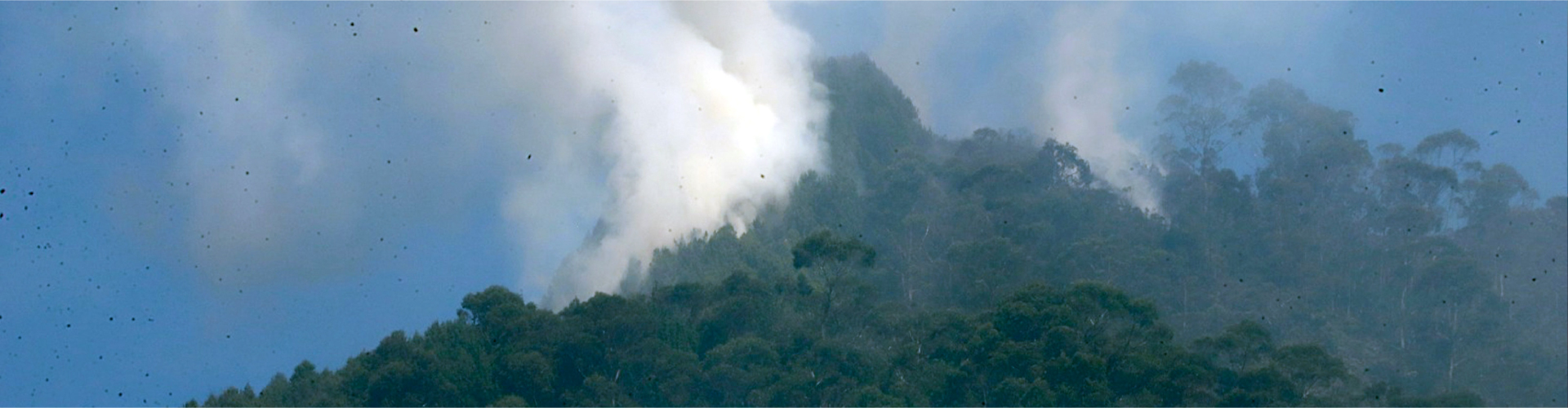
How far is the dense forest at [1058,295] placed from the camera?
32.0 metres

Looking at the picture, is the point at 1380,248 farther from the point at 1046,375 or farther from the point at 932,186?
the point at 1046,375

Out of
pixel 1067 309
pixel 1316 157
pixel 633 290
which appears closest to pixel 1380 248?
pixel 1316 157

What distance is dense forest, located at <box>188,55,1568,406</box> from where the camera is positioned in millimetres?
32000

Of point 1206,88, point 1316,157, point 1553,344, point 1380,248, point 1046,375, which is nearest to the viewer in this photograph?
point 1046,375

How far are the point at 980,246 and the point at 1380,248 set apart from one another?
1083 centimetres

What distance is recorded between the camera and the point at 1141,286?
132 feet

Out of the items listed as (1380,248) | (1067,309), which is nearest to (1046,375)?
(1067,309)

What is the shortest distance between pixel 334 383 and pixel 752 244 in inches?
443

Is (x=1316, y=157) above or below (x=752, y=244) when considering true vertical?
above

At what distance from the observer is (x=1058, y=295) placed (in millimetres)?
33938

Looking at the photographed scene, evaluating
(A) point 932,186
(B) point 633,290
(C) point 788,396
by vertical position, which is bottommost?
(C) point 788,396

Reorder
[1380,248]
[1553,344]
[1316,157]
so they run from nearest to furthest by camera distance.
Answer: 1. [1553,344]
2. [1380,248]
3. [1316,157]

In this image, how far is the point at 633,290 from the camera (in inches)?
1574

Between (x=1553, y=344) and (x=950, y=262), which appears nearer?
(x=1553, y=344)
